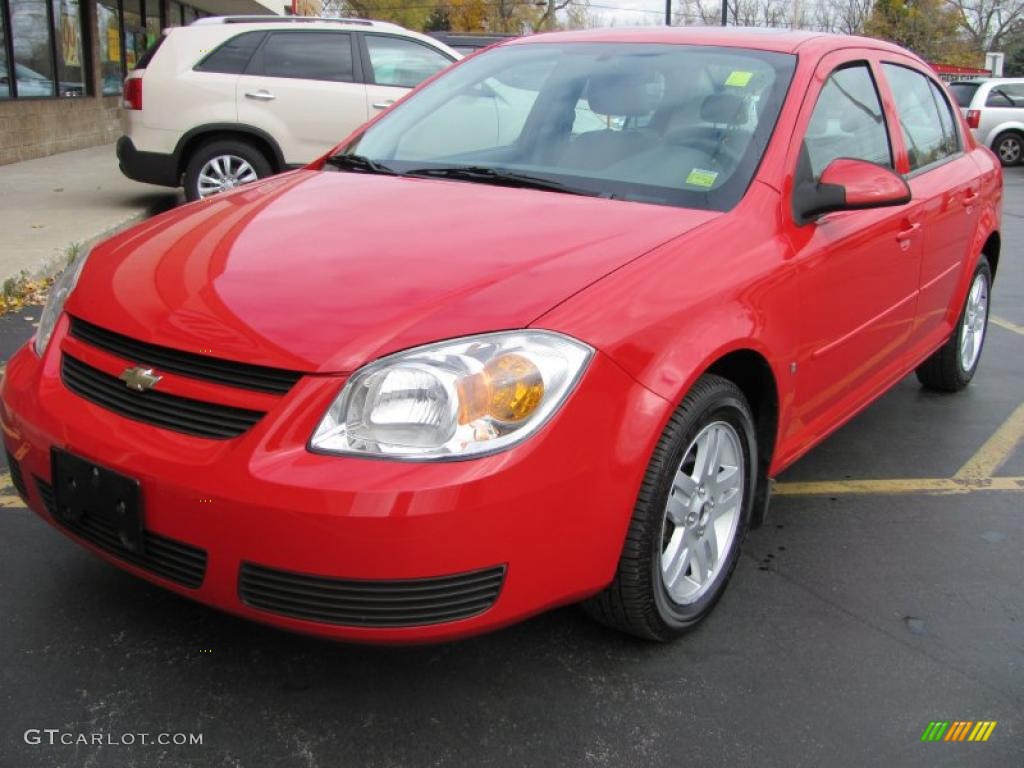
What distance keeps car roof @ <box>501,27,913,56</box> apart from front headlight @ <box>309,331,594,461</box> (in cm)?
181

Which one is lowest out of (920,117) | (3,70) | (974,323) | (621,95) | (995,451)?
(995,451)

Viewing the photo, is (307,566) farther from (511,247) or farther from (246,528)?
(511,247)

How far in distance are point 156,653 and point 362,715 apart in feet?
1.93

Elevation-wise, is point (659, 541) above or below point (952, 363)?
above

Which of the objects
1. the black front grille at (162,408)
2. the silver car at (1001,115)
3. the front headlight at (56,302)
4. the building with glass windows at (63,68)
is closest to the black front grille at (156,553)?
the black front grille at (162,408)

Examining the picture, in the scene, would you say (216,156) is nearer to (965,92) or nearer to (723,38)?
(723,38)

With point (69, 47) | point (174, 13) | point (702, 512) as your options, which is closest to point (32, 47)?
point (69, 47)

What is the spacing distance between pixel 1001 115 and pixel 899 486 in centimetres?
1900

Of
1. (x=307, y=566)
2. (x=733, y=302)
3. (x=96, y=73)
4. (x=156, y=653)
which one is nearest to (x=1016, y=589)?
(x=733, y=302)

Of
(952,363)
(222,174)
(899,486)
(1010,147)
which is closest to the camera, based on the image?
(899,486)

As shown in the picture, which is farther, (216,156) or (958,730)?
(216,156)

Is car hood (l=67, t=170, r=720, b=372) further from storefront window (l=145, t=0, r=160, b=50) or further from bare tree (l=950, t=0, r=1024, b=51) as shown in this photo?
bare tree (l=950, t=0, r=1024, b=51)

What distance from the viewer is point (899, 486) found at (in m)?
3.98

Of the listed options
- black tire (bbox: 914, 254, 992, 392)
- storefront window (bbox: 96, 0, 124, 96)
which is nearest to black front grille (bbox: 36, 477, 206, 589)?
black tire (bbox: 914, 254, 992, 392)
